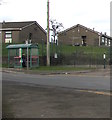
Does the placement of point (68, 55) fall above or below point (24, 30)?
below

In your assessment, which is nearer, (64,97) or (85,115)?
(85,115)

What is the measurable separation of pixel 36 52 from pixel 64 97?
1848 centimetres

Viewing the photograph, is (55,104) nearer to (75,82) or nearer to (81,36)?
(75,82)

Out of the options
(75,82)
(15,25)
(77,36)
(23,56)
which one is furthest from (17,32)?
(75,82)

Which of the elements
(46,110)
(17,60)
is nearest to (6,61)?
(17,60)

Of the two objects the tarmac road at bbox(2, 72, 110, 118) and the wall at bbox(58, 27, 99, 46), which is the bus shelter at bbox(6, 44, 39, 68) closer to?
the tarmac road at bbox(2, 72, 110, 118)

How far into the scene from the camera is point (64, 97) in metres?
10.5

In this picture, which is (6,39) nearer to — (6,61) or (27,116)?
(6,61)

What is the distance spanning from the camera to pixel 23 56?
27.9m

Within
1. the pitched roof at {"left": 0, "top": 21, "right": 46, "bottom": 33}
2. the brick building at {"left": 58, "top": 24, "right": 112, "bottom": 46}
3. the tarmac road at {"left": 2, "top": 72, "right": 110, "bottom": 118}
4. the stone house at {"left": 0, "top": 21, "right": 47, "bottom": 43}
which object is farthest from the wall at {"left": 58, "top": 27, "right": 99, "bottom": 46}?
the tarmac road at {"left": 2, "top": 72, "right": 110, "bottom": 118}

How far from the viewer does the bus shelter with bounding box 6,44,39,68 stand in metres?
27.5

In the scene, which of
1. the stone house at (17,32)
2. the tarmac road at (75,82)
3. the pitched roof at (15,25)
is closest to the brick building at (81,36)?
the stone house at (17,32)

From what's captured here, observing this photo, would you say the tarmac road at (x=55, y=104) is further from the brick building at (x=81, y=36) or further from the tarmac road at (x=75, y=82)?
the brick building at (x=81, y=36)

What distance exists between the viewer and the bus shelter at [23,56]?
27.5 meters
